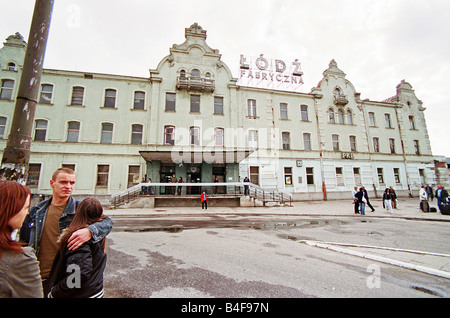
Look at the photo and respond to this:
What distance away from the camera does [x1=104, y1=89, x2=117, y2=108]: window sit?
19812 millimetres

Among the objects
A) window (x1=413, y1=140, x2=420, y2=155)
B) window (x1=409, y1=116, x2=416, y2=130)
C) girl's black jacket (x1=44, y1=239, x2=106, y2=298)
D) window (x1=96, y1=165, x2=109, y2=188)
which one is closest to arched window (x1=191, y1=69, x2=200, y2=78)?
window (x1=96, y1=165, x2=109, y2=188)

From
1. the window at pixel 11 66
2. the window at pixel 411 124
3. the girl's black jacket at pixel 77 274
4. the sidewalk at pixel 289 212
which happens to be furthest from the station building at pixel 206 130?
the girl's black jacket at pixel 77 274

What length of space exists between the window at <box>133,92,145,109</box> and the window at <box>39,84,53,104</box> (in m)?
7.64

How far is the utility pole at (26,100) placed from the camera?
2557 mm

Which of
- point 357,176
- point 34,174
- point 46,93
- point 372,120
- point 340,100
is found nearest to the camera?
point 34,174

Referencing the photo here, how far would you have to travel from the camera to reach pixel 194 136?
20.1 m

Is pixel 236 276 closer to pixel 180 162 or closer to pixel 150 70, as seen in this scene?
pixel 180 162

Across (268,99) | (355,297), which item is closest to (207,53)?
(268,99)

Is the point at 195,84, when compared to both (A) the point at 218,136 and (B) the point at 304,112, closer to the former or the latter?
(A) the point at 218,136

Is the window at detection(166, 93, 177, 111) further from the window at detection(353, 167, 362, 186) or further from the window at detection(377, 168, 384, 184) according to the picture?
the window at detection(377, 168, 384, 184)

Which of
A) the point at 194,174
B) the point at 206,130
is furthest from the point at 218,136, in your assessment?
the point at 194,174

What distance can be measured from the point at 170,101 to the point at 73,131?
9.54 meters
